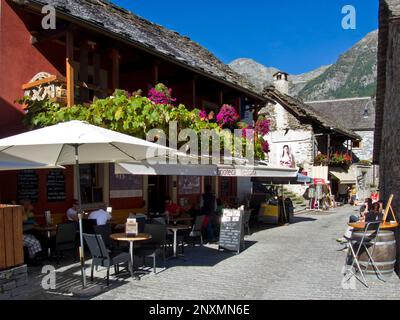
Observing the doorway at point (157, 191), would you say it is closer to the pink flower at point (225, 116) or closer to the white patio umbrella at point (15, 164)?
the pink flower at point (225, 116)

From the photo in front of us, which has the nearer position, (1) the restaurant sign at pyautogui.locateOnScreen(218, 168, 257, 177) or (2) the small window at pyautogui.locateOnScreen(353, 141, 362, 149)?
(1) the restaurant sign at pyautogui.locateOnScreen(218, 168, 257, 177)

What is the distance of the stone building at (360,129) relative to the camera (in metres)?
36.3

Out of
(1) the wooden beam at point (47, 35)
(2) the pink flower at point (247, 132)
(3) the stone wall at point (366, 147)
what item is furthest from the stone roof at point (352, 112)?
(1) the wooden beam at point (47, 35)

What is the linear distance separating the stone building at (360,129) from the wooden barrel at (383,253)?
88.3ft

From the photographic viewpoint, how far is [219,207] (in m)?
14.1

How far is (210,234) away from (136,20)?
936cm

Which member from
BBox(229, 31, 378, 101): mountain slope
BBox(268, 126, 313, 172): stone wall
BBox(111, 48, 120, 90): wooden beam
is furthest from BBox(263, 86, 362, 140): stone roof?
BBox(229, 31, 378, 101): mountain slope

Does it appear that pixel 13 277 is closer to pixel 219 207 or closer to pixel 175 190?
pixel 219 207

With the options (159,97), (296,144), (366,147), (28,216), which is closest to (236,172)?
(159,97)

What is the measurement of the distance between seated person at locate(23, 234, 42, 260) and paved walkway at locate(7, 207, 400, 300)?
0.75 metres

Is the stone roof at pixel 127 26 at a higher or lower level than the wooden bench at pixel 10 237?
higher

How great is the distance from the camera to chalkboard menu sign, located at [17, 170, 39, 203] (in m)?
9.88

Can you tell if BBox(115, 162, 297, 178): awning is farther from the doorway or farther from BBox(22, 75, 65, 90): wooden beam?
the doorway
